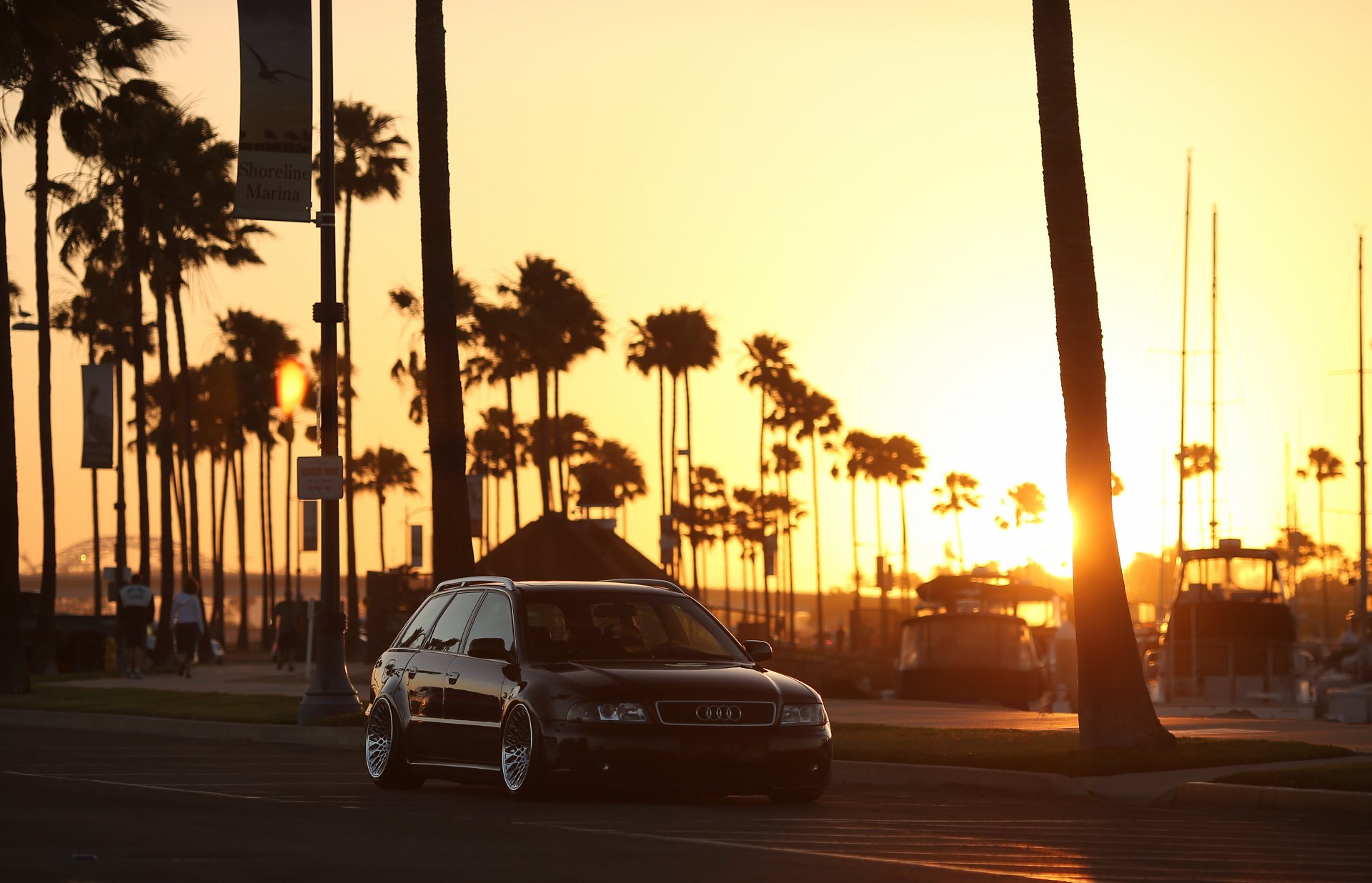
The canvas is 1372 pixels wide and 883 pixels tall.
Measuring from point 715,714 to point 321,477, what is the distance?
37.5 feet

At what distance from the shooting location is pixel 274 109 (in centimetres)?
2294

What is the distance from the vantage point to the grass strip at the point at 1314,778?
1402 centimetres

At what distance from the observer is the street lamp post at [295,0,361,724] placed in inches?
914

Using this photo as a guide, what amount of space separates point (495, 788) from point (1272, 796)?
5661 millimetres

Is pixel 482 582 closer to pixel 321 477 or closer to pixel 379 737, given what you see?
pixel 379 737

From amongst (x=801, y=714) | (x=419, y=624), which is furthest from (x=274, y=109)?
(x=801, y=714)

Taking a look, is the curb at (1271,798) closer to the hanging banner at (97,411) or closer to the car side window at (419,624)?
the car side window at (419,624)

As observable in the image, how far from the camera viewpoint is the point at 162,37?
125 ft

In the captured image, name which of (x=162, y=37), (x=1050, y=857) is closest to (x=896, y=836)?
(x=1050, y=857)

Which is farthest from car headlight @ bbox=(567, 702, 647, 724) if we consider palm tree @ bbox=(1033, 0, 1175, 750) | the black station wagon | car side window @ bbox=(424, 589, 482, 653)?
palm tree @ bbox=(1033, 0, 1175, 750)

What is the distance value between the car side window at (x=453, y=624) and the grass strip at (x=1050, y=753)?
3740 millimetres

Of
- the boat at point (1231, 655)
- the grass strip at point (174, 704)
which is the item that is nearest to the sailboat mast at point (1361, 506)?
the boat at point (1231, 655)

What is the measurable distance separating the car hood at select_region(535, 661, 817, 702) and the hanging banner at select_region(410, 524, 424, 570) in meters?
42.6

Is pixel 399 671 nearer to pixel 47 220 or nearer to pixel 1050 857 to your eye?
pixel 1050 857
